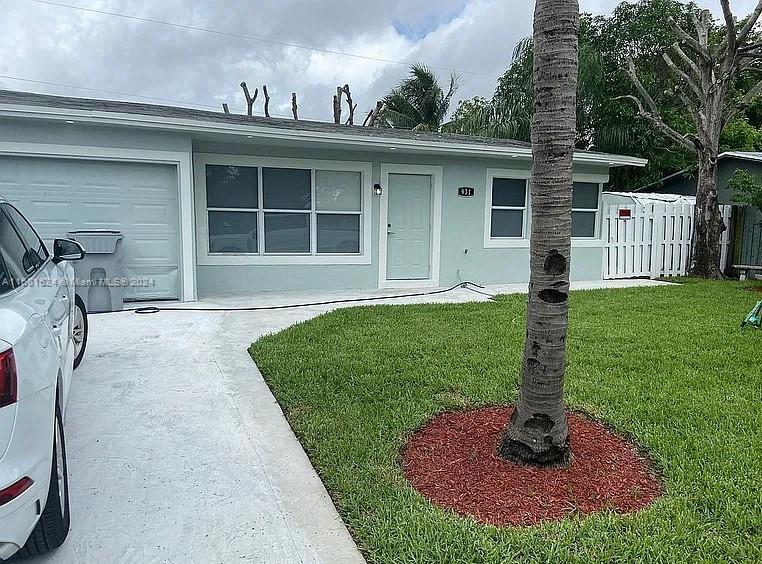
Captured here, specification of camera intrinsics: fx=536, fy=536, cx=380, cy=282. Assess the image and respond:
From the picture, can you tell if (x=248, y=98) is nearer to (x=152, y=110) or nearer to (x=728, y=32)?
(x=152, y=110)

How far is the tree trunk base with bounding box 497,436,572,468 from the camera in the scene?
2861 millimetres

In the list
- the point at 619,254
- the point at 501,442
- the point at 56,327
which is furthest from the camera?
the point at 619,254

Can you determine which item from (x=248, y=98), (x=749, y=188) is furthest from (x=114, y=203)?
(x=248, y=98)

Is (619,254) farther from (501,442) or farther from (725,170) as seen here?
(501,442)

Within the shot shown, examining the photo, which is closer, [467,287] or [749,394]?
[749,394]

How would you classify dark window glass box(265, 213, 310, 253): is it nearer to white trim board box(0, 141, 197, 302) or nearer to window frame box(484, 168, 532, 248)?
white trim board box(0, 141, 197, 302)

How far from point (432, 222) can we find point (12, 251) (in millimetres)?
7666

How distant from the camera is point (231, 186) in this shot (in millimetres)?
8562

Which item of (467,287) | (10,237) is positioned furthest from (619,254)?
(10,237)

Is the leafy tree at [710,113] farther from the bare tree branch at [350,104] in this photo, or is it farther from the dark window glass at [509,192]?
the bare tree branch at [350,104]

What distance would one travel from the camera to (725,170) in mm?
14102

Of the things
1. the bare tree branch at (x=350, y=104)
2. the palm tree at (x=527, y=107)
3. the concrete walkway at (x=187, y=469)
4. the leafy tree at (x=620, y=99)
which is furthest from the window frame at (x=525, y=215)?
the bare tree branch at (x=350, y=104)

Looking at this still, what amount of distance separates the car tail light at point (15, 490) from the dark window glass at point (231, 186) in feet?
23.4

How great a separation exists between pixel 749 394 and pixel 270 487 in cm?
358
